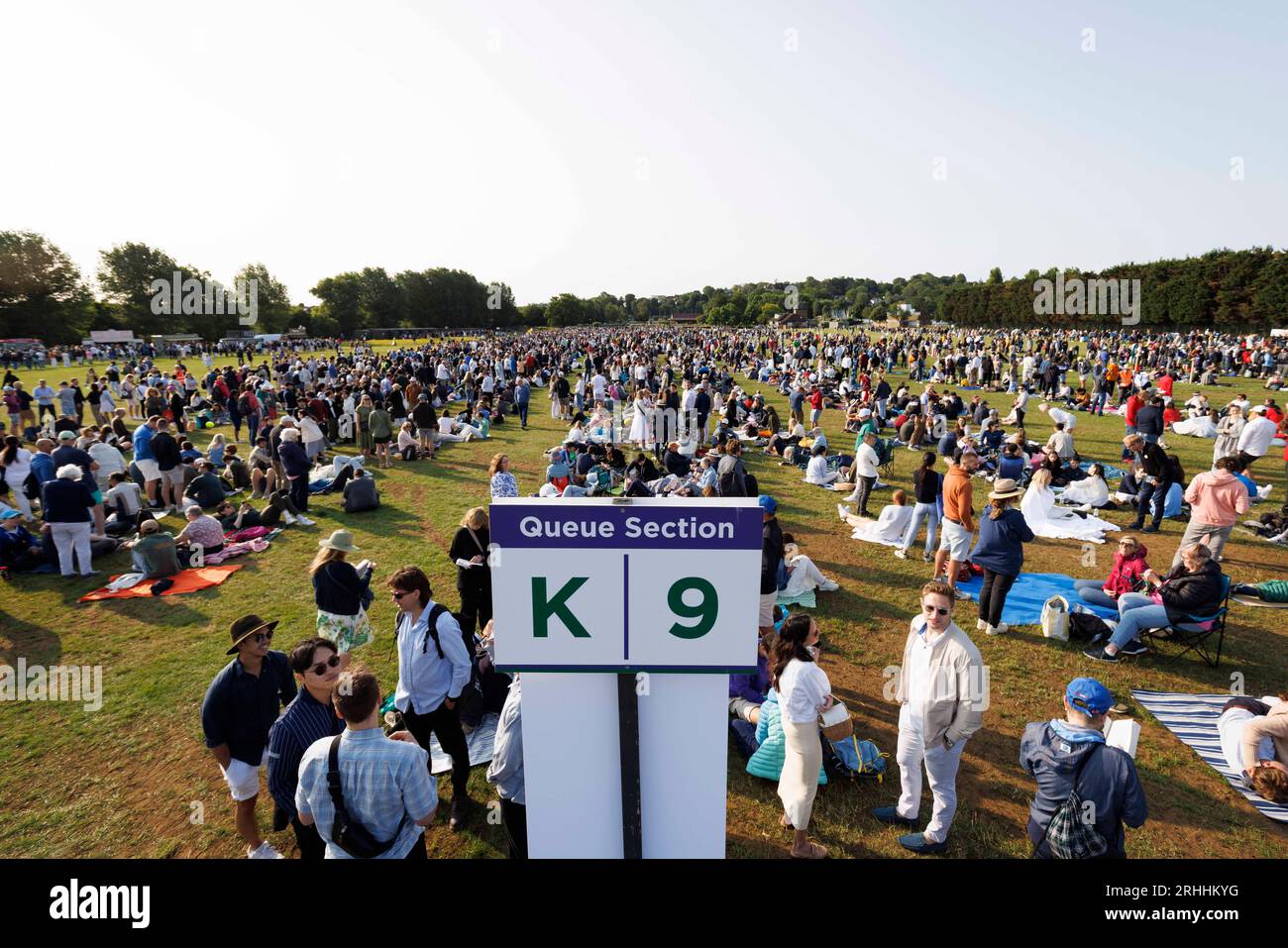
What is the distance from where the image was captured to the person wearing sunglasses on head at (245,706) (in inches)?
152

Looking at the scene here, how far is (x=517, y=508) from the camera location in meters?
1.88

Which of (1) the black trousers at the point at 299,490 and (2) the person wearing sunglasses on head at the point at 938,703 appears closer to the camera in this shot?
(2) the person wearing sunglasses on head at the point at 938,703

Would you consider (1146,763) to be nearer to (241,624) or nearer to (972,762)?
(972,762)

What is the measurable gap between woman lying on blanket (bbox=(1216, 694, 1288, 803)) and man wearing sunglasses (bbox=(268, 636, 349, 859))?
7026 mm

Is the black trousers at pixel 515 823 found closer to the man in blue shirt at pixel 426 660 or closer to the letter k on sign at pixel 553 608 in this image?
the man in blue shirt at pixel 426 660

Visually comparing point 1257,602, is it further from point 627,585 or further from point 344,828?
point 344,828

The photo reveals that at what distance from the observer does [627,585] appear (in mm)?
1900

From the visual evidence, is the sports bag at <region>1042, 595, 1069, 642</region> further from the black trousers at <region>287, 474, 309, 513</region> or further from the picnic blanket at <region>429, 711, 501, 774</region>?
the black trousers at <region>287, 474, 309, 513</region>

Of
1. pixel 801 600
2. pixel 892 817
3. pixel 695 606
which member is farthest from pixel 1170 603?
pixel 695 606

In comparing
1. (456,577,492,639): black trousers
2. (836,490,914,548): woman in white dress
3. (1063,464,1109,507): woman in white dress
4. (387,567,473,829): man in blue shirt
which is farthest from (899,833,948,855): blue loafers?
(1063,464,1109,507): woman in white dress

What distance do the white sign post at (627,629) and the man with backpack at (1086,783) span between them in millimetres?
2241

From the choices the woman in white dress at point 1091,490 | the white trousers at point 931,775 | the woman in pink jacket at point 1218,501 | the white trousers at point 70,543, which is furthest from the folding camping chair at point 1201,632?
the white trousers at point 70,543

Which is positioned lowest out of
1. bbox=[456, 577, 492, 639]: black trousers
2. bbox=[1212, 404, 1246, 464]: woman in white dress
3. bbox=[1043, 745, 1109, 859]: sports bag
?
bbox=[1043, 745, 1109, 859]: sports bag

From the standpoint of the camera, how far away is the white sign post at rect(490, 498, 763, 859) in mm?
1885
